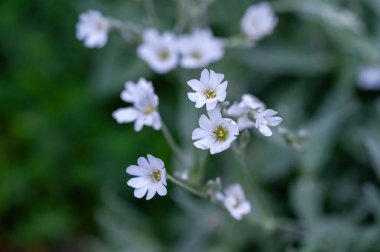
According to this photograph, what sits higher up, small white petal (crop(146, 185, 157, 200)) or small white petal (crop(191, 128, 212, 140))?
small white petal (crop(191, 128, 212, 140))

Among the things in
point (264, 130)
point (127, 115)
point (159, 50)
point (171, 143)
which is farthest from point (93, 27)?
point (264, 130)

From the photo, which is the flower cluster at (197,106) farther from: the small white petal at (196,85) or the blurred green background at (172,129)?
the blurred green background at (172,129)

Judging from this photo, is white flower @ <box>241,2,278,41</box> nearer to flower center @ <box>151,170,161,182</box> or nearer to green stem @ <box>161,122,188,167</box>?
green stem @ <box>161,122,188,167</box>

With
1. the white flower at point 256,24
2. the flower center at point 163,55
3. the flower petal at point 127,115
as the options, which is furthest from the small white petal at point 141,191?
the white flower at point 256,24

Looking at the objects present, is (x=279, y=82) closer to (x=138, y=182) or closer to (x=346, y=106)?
(x=346, y=106)

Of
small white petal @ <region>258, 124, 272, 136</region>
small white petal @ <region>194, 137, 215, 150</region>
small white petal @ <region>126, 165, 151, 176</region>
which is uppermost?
small white petal @ <region>258, 124, 272, 136</region>

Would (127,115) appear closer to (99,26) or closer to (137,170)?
(137,170)

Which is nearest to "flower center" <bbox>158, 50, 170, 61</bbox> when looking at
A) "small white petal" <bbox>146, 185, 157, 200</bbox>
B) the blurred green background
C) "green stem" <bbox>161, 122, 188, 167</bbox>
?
the blurred green background

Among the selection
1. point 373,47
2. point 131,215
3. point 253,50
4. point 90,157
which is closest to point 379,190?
point 373,47
